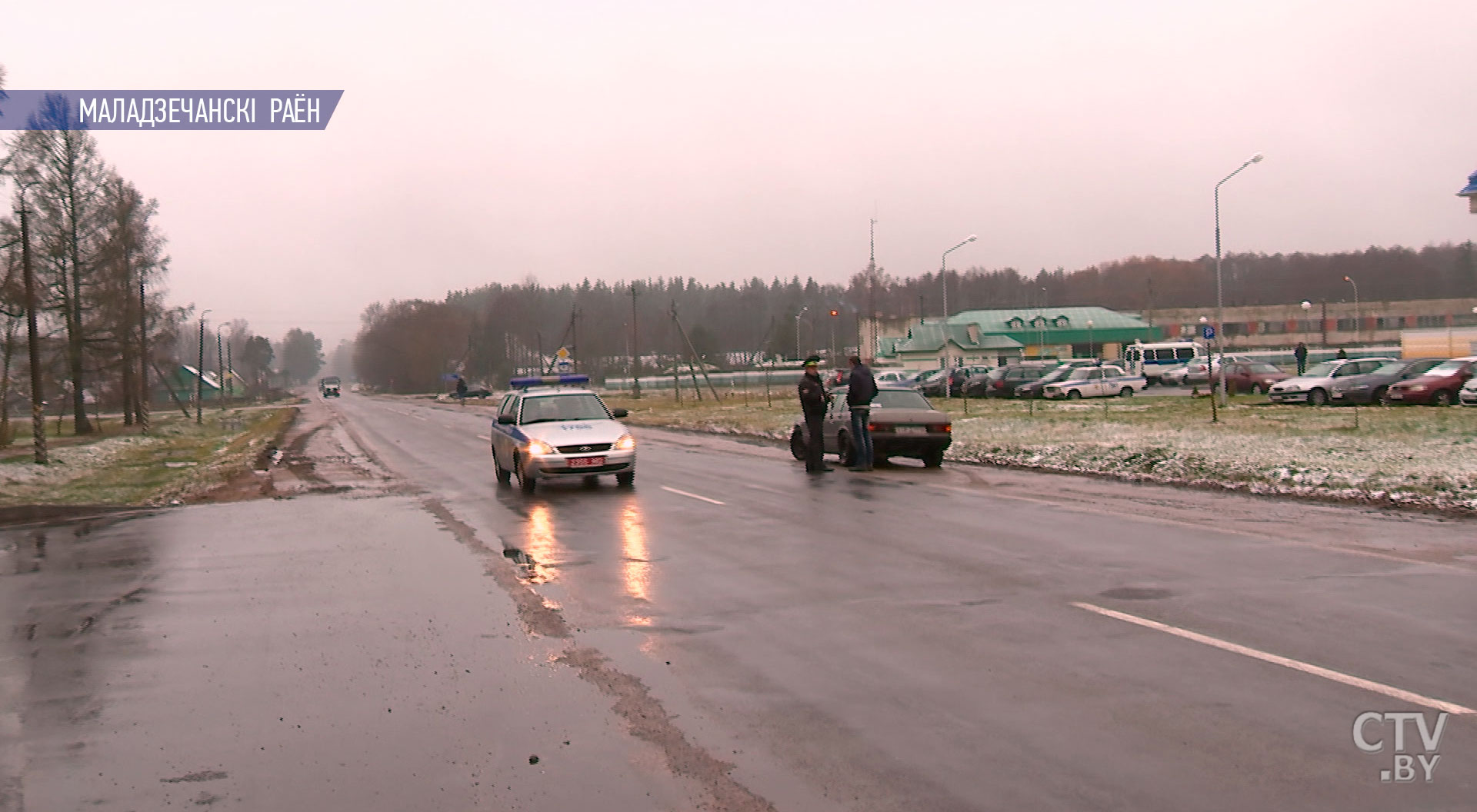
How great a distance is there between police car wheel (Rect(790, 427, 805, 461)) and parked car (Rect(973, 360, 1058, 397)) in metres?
31.7

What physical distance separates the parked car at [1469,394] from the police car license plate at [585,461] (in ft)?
86.9

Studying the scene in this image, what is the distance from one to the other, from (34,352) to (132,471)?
10.2 metres

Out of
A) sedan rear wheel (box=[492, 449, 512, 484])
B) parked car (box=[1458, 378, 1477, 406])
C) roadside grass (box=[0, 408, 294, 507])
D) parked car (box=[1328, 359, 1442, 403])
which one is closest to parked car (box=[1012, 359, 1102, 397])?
parked car (box=[1328, 359, 1442, 403])

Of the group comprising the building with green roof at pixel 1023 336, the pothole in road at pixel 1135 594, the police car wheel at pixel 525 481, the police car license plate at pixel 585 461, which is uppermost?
the building with green roof at pixel 1023 336

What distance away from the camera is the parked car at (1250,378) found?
4750 cm

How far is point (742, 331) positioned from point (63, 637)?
164179mm

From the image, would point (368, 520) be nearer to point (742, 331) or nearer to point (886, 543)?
point (886, 543)

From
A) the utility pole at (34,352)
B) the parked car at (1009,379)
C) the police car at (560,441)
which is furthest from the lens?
the parked car at (1009,379)

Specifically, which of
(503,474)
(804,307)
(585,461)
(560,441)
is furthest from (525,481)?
(804,307)

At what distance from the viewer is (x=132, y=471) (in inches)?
1115

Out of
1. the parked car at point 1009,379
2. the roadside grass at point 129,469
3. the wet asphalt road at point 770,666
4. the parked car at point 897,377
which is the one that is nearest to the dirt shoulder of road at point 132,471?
the roadside grass at point 129,469

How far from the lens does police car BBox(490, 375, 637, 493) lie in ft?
56.5

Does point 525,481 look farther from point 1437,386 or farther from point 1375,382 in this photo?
point 1375,382

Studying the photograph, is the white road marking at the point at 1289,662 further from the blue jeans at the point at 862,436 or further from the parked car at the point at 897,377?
the parked car at the point at 897,377
